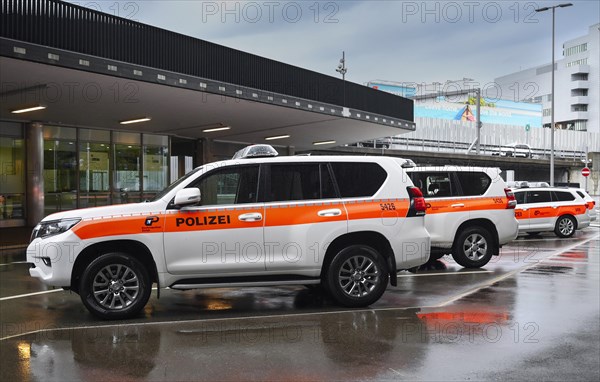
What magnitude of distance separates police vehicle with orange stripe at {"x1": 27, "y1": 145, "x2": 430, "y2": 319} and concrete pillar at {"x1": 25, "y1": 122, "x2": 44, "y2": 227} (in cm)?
1486

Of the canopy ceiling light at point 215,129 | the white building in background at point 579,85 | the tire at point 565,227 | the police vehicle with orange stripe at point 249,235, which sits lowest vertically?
the tire at point 565,227

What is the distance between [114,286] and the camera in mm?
7402

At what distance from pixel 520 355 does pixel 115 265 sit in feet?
15.5

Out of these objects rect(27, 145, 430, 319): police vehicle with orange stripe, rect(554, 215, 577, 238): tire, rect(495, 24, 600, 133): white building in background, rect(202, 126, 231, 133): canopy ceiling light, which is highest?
rect(495, 24, 600, 133): white building in background

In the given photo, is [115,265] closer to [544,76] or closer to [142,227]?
[142,227]

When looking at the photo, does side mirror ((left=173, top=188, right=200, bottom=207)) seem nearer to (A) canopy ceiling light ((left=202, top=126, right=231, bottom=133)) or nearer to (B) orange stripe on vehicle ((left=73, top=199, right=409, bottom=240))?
(B) orange stripe on vehicle ((left=73, top=199, right=409, bottom=240))

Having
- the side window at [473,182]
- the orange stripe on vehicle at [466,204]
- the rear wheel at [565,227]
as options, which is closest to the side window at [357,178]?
the orange stripe on vehicle at [466,204]

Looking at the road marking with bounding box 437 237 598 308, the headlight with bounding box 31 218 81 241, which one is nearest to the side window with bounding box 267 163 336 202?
the road marking with bounding box 437 237 598 308

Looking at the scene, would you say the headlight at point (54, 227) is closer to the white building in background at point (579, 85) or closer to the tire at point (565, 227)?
the tire at point (565, 227)

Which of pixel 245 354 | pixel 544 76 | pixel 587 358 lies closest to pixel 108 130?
pixel 245 354

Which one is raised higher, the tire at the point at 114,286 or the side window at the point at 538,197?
the side window at the point at 538,197

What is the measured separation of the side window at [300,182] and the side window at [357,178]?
15 centimetres

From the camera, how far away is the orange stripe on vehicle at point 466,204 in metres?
11.9

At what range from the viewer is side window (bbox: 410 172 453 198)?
477 inches
